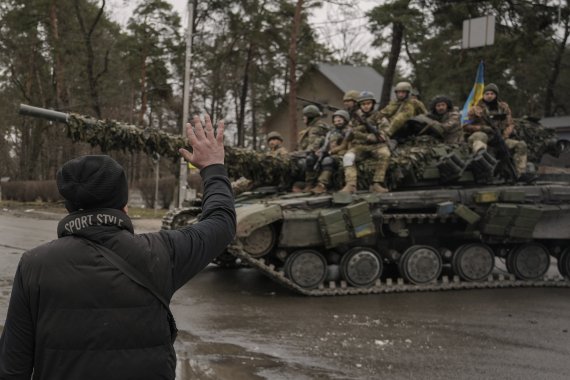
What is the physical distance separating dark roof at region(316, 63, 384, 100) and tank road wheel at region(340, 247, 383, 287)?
93.1ft

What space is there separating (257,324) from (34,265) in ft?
17.9

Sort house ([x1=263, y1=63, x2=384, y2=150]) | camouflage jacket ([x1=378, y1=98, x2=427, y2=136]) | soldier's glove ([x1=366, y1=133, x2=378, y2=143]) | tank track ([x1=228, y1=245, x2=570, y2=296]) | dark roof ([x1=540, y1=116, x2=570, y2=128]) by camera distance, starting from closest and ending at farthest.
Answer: tank track ([x1=228, y1=245, x2=570, y2=296]) → soldier's glove ([x1=366, y1=133, x2=378, y2=143]) → camouflage jacket ([x1=378, y1=98, x2=427, y2=136]) → dark roof ([x1=540, y1=116, x2=570, y2=128]) → house ([x1=263, y1=63, x2=384, y2=150])

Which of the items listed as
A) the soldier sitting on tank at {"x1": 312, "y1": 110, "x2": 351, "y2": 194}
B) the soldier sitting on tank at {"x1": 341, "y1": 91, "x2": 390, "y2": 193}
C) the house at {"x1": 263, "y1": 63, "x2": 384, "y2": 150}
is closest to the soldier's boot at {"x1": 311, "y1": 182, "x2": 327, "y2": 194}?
the soldier sitting on tank at {"x1": 312, "y1": 110, "x2": 351, "y2": 194}

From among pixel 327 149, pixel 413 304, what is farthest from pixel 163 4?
pixel 413 304

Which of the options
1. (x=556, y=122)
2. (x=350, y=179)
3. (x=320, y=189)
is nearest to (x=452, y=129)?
(x=350, y=179)

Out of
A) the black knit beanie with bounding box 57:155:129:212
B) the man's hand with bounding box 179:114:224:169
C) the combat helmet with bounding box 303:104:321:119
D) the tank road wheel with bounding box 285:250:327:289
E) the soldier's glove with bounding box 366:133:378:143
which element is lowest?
the tank road wheel with bounding box 285:250:327:289

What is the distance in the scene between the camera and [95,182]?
239 centimetres

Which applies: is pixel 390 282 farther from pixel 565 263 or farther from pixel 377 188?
pixel 565 263

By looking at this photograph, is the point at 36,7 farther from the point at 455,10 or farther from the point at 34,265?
the point at 34,265

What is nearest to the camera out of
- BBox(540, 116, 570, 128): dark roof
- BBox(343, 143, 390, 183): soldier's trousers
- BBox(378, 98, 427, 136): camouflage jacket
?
BBox(343, 143, 390, 183): soldier's trousers

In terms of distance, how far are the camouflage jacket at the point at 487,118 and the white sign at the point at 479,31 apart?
7.72m

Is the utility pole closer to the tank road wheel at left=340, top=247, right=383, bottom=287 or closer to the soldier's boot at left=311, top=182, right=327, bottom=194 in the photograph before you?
the soldier's boot at left=311, top=182, right=327, bottom=194

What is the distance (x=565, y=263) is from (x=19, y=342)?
10766 millimetres

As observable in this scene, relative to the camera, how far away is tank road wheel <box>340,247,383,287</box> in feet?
32.6
